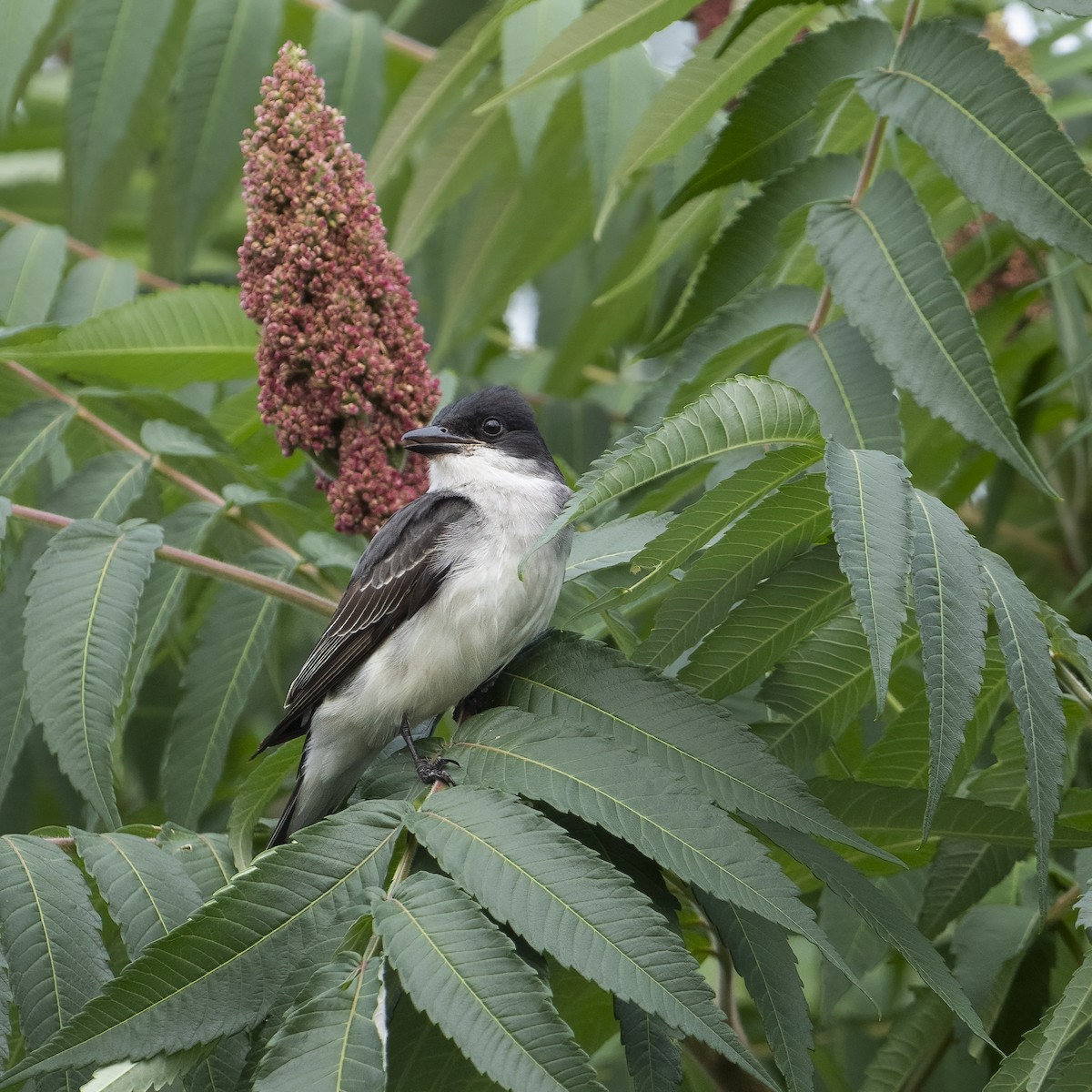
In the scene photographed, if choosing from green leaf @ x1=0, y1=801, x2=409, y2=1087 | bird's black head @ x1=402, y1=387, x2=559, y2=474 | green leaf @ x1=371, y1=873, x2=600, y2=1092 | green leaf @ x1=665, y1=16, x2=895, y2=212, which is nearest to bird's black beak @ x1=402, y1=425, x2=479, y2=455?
bird's black head @ x1=402, y1=387, x2=559, y2=474

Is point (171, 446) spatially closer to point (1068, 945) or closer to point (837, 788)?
point (837, 788)

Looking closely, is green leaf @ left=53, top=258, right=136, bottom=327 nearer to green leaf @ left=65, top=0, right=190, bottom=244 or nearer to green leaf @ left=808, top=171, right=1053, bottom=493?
green leaf @ left=65, top=0, right=190, bottom=244

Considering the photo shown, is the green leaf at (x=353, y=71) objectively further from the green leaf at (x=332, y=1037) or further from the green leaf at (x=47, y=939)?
the green leaf at (x=332, y=1037)

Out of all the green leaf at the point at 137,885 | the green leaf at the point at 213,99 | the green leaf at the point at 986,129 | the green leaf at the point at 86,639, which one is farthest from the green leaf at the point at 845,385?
the green leaf at the point at 213,99

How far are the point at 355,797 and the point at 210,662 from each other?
635 mm

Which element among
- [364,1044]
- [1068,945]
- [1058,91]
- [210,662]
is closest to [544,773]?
[364,1044]

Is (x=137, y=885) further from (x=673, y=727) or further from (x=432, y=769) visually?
(x=673, y=727)

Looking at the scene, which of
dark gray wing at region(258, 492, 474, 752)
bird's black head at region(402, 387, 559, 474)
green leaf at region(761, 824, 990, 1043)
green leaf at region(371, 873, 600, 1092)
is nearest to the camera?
green leaf at region(371, 873, 600, 1092)

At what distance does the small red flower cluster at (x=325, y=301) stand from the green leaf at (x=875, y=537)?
63.8 inches

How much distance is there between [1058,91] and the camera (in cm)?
616

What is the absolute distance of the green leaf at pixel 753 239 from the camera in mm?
3688

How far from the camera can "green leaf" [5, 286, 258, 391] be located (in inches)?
167

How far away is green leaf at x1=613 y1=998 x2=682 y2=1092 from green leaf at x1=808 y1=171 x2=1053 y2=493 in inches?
53.7

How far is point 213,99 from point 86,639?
241 centimetres
